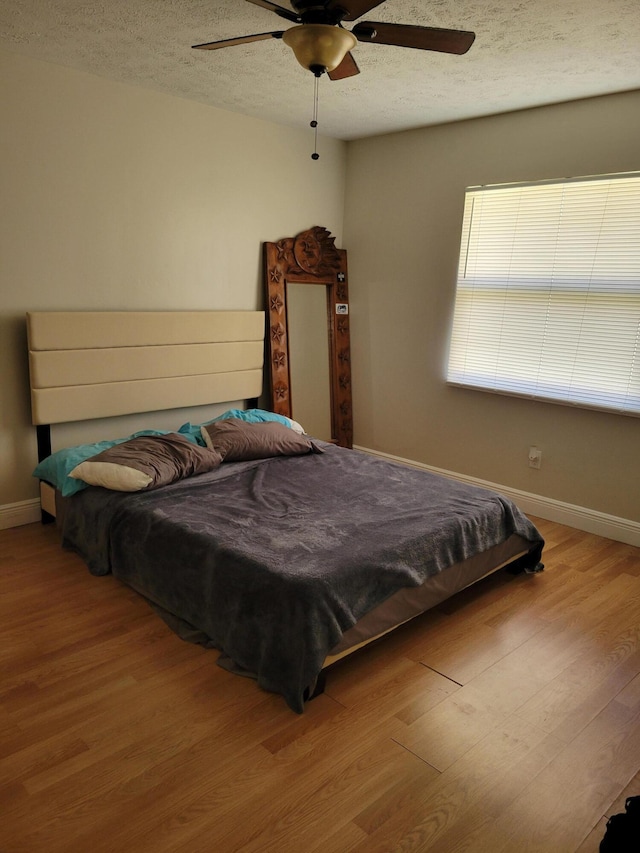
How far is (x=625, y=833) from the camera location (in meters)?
1.33

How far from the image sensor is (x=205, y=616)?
2.36 meters

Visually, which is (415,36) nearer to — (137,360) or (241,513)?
(241,513)

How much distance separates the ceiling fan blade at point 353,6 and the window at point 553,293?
84.5 inches

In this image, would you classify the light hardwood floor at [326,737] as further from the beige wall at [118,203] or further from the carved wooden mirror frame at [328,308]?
the carved wooden mirror frame at [328,308]

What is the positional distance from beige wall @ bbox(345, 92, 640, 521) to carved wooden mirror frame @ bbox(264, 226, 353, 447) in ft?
0.39

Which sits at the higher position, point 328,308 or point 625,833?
point 328,308

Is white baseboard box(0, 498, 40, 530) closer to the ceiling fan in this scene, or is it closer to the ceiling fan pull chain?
the ceiling fan pull chain

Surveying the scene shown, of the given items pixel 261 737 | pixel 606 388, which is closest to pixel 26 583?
pixel 261 737

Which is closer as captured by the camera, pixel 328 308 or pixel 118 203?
pixel 118 203

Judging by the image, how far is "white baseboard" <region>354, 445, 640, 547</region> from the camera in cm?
360

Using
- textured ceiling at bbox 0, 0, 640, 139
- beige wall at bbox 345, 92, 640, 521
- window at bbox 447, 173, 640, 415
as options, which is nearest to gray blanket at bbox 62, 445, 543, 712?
beige wall at bbox 345, 92, 640, 521

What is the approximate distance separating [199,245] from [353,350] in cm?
159

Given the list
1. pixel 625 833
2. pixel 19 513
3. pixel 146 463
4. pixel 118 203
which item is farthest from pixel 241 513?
pixel 118 203

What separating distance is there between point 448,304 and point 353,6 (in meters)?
2.60
